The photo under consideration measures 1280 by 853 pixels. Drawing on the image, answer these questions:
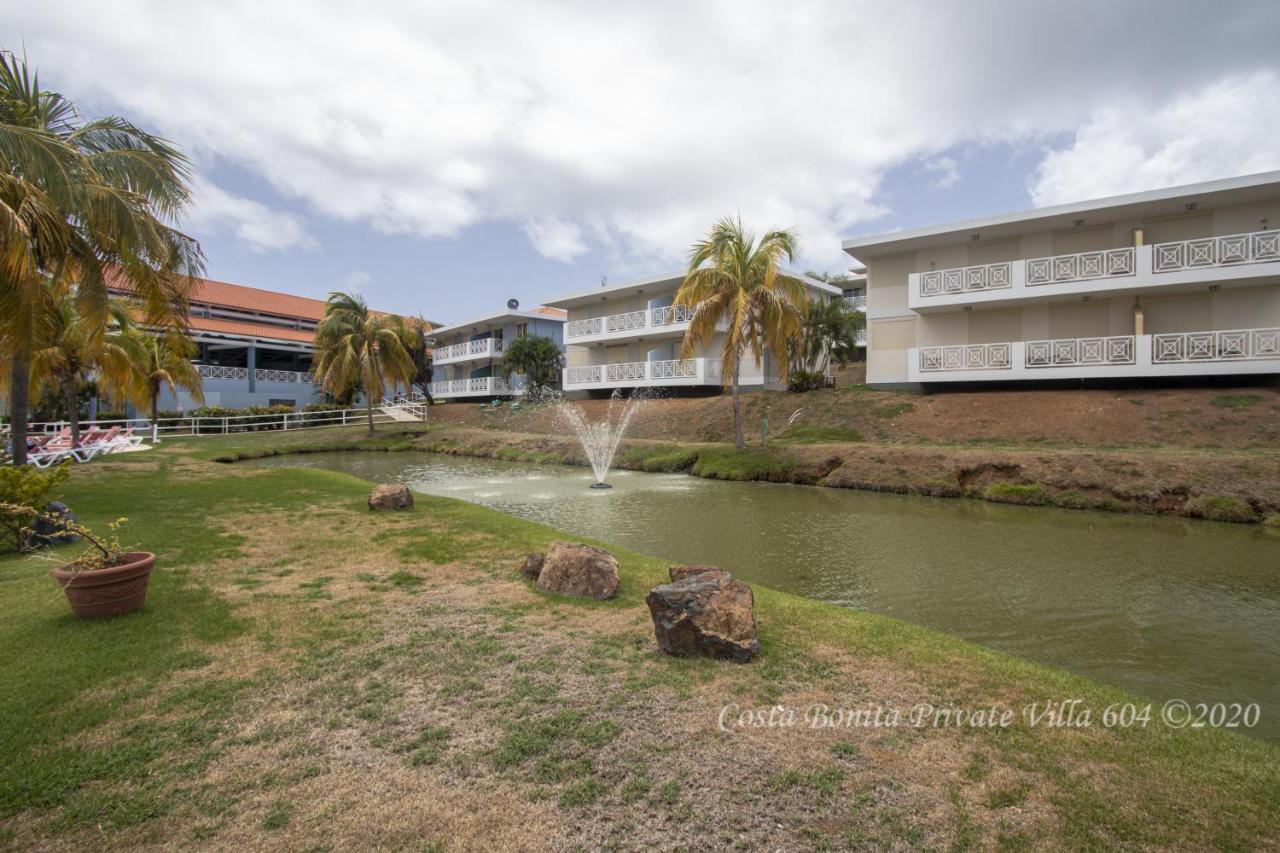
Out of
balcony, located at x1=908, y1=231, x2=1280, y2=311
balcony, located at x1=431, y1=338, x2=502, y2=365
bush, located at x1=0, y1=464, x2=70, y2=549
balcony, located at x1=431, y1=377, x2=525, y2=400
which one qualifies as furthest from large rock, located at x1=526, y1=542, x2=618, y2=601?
balcony, located at x1=431, y1=338, x2=502, y2=365

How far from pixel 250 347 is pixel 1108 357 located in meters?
46.4

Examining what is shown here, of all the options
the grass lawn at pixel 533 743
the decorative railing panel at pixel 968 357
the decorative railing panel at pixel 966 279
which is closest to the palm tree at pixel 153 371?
the grass lawn at pixel 533 743

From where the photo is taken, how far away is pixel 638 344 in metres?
34.9

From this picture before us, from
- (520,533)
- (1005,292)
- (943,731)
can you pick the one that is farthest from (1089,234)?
(943,731)

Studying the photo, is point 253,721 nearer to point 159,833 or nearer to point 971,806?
point 159,833

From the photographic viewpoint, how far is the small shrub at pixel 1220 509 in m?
11.2

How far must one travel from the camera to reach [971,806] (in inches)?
117

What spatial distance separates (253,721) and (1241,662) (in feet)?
25.4

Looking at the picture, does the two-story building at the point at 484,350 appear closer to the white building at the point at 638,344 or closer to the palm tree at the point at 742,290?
the white building at the point at 638,344

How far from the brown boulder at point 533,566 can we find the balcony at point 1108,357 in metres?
19.3

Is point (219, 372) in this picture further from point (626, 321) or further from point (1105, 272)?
point (1105, 272)

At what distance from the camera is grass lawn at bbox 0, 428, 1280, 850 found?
2.83 metres

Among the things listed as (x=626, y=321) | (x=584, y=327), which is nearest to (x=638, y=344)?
(x=626, y=321)

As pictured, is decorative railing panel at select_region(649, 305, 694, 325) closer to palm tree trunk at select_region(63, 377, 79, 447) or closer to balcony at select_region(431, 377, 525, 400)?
balcony at select_region(431, 377, 525, 400)
